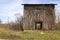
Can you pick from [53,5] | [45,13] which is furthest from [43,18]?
[53,5]

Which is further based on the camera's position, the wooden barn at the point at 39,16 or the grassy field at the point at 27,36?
the wooden barn at the point at 39,16

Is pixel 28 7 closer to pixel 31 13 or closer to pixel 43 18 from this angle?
pixel 31 13

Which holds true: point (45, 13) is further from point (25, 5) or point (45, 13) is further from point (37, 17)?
point (25, 5)

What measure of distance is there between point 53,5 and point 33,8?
3949 millimetres

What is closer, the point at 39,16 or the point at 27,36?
the point at 27,36

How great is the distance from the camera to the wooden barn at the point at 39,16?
35781 millimetres

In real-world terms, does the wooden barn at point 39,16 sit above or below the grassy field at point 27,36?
Answer: above

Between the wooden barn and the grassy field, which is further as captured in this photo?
the wooden barn

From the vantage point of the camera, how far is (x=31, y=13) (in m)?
36.0

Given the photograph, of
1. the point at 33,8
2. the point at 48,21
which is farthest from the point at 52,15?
the point at 33,8

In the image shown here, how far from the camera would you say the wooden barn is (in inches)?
1409

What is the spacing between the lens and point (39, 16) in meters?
35.8

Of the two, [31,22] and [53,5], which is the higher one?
[53,5]

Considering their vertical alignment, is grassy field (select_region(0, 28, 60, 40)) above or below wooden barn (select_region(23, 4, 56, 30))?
below
